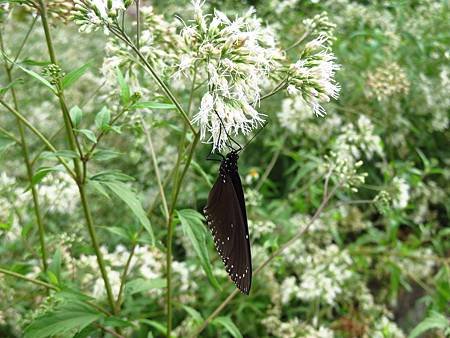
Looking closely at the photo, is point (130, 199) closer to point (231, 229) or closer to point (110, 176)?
point (110, 176)

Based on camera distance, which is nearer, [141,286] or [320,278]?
[141,286]

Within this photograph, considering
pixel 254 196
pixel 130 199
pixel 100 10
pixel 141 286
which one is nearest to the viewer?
pixel 100 10

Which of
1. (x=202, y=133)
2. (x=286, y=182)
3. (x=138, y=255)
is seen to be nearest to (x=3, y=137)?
(x=202, y=133)

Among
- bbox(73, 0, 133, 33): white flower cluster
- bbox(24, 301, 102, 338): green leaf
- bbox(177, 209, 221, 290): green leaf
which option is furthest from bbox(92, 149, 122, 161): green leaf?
bbox(24, 301, 102, 338): green leaf

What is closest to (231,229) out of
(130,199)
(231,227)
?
(231,227)

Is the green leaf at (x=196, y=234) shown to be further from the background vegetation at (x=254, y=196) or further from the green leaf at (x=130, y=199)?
the green leaf at (x=130, y=199)

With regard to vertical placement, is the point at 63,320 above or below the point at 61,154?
below

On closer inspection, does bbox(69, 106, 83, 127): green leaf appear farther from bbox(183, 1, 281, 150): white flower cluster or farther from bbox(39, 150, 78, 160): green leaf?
bbox(183, 1, 281, 150): white flower cluster

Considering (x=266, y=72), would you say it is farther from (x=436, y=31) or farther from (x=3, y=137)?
(x=436, y=31)
